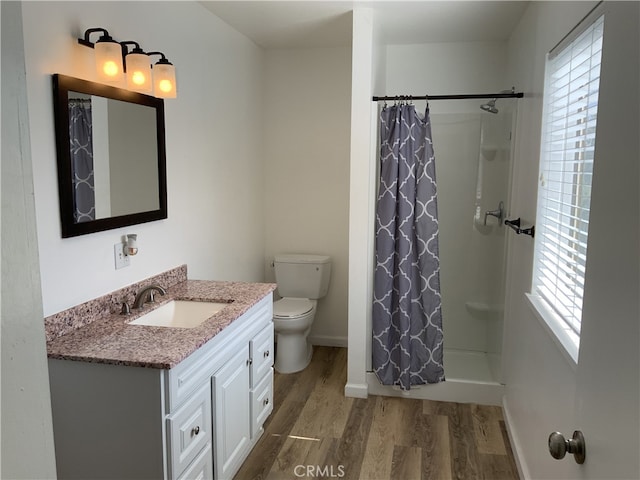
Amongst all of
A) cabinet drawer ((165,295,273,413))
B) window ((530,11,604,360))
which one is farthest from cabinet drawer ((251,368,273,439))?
window ((530,11,604,360))

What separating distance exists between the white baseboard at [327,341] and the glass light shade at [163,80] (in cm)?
246

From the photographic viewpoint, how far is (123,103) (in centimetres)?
237

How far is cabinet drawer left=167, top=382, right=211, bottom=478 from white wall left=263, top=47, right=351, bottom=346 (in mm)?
2231

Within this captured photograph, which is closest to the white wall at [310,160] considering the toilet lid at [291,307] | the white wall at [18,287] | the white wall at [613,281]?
the toilet lid at [291,307]

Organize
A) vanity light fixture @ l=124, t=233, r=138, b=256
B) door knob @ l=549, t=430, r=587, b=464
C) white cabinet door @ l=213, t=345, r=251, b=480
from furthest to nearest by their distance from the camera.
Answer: vanity light fixture @ l=124, t=233, r=138, b=256 → white cabinet door @ l=213, t=345, r=251, b=480 → door knob @ l=549, t=430, r=587, b=464

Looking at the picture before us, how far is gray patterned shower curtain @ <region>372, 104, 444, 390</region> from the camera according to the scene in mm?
3275

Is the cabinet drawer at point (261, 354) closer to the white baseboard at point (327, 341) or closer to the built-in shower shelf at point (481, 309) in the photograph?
the white baseboard at point (327, 341)

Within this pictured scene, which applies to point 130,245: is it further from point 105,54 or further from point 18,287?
point 18,287

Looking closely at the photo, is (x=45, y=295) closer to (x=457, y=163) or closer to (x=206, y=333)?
(x=206, y=333)

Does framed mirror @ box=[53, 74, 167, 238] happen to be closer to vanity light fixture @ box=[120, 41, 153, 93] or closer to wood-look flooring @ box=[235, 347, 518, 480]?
vanity light fixture @ box=[120, 41, 153, 93]

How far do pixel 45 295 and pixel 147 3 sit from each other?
4.82 feet

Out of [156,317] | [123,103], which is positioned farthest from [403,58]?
[156,317]

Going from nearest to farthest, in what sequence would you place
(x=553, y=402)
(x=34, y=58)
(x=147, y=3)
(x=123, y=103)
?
(x=34, y=58), (x=553, y=402), (x=123, y=103), (x=147, y=3)

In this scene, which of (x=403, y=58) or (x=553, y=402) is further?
(x=403, y=58)
